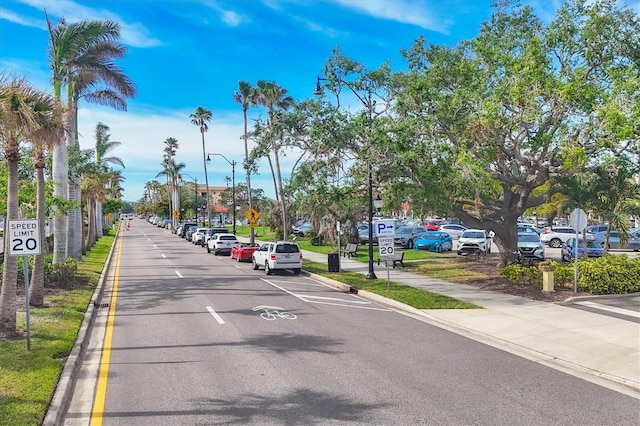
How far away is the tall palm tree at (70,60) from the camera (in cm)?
1935

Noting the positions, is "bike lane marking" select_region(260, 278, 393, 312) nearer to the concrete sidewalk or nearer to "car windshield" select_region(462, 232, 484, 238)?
the concrete sidewalk

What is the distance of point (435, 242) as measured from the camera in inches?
1446

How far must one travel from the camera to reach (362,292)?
18.8 m

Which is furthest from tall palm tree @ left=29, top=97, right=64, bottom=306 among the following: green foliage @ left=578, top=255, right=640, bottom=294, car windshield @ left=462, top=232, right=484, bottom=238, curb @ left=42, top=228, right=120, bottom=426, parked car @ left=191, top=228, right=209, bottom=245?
parked car @ left=191, top=228, right=209, bottom=245

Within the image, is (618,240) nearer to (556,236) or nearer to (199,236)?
(556,236)

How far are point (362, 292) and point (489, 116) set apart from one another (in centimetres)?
713

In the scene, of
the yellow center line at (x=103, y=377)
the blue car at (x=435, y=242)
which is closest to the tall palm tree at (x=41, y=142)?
the yellow center line at (x=103, y=377)

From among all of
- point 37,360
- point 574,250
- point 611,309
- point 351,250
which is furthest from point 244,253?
point 37,360

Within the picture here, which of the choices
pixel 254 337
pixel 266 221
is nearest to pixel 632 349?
pixel 254 337

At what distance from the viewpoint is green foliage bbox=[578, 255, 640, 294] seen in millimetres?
16578

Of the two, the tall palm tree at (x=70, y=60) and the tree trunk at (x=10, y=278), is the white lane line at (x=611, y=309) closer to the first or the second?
the tree trunk at (x=10, y=278)

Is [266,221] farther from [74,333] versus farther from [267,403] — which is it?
[267,403]

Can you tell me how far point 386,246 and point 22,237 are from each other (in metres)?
12.3

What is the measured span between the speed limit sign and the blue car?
29.7m
